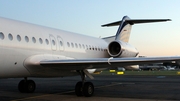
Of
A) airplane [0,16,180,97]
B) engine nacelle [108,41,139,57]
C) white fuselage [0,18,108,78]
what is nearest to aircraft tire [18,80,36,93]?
airplane [0,16,180,97]

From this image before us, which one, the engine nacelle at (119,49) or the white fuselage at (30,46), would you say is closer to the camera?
the white fuselage at (30,46)

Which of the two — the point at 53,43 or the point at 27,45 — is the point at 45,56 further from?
the point at 27,45

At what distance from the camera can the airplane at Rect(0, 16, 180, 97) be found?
10.0 meters

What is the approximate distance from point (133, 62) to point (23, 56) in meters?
4.39

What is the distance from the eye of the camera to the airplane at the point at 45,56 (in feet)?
33.0

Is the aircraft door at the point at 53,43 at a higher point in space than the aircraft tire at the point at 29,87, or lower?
higher

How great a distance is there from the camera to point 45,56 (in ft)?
37.8

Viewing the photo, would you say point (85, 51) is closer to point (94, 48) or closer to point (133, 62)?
point (94, 48)

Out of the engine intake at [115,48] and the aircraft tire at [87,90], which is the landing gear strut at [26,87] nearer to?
the aircraft tire at [87,90]

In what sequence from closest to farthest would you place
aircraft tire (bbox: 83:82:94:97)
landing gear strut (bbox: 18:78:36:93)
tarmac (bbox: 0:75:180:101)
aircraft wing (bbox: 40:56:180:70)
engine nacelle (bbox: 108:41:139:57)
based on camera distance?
aircraft wing (bbox: 40:56:180:70) < tarmac (bbox: 0:75:180:101) < aircraft tire (bbox: 83:82:94:97) < landing gear strut (bbox: 18:78:36:93) < engine nacelle (bbox: 108:41:139:57)

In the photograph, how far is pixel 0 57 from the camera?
9.54 m

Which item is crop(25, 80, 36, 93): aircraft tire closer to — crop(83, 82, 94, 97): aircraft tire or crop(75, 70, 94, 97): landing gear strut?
→ crop(75, 70, 94, 97): landing gear strut

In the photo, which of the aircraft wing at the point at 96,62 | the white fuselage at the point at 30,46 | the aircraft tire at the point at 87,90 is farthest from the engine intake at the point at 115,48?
the aircraft wing at the point at 96,62

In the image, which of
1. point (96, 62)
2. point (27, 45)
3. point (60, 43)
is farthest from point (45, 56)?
point (96, 62)
